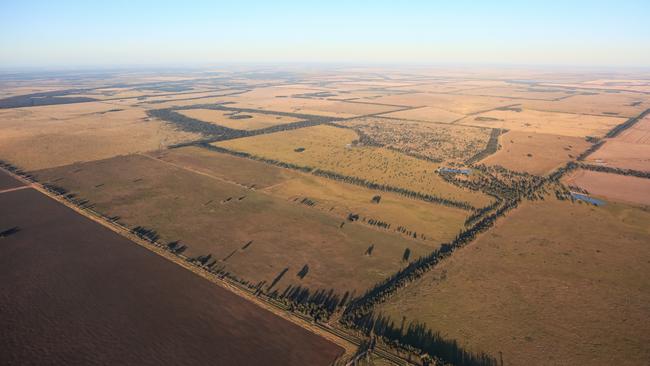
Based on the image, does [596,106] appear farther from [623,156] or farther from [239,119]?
[239,119]

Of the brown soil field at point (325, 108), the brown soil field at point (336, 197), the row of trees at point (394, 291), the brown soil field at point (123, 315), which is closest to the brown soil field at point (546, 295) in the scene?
the row of trees at point (394, 291)

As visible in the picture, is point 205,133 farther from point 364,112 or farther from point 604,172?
point 604,172

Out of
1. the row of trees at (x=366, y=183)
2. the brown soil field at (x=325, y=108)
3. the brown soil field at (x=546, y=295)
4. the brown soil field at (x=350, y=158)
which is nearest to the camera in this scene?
the brown soil field at (x=546, y=295)

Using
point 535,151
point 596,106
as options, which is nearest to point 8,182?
point 535,151

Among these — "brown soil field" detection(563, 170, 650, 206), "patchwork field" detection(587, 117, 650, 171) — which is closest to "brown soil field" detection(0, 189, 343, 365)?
"brown soil field" detection(563, 170, 650, 206)

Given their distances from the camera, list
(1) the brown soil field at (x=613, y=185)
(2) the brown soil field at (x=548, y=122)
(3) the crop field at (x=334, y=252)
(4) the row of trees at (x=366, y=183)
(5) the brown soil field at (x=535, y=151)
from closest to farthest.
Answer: (3) the crop field at (x=334, y=252) → (4) the row of trees at (x=366, y=183) → (1) the brown soil field at (x=613, y=185) → (5) the brown soil field at (x=535, y=151) → (2) the brown soil field at (x=548, y=122)

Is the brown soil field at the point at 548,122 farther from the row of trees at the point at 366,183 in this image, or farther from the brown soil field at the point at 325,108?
the row of trees at the point at 366,183

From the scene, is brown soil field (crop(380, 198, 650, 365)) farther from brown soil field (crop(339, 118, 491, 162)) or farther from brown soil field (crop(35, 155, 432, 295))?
brown soil field (crop(339, 118, 491, 162))
